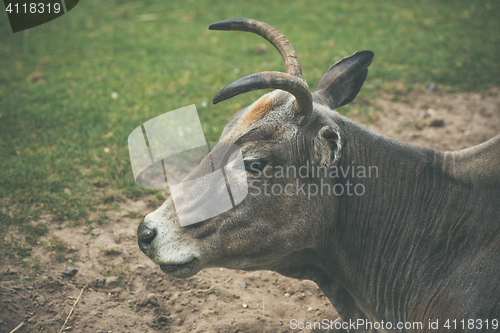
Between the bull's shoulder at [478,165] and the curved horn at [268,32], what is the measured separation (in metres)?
1.27

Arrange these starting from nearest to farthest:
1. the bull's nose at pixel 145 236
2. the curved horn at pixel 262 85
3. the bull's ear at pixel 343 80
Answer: the curved horn at pixel 262 85 < the bull's nose at pixel 145 236 < the bull's ear at pixel 343 80

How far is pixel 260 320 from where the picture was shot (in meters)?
3.56

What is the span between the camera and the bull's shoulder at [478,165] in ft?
8.93

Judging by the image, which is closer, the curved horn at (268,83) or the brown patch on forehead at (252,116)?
the curved horn at (268,83)

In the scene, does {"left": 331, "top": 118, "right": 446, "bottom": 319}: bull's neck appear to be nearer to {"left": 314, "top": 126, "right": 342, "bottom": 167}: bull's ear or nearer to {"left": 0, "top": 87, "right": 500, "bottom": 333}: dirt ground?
{"left": 314, "top": 126, "right": 342, "bottom": 167}: bull's ear

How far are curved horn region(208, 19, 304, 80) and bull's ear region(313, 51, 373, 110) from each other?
302mm

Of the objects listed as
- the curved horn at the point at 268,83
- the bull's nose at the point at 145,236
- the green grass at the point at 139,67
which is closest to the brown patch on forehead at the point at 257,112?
the curved horn at the point at 268,83

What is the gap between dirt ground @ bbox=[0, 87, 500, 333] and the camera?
3.39 m

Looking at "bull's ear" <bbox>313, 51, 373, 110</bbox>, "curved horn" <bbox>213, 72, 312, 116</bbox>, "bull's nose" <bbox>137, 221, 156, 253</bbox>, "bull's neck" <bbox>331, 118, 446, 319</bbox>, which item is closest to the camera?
"curved horn" <bbox>213, 72, 312, 116</bbox>

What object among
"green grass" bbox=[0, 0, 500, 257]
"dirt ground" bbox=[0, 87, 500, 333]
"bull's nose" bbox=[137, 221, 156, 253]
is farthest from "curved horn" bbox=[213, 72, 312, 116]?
"green grass" bbox=[0, 0, 500, 257]

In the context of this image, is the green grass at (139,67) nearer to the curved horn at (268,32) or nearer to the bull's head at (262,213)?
the bull's head at (262,213)

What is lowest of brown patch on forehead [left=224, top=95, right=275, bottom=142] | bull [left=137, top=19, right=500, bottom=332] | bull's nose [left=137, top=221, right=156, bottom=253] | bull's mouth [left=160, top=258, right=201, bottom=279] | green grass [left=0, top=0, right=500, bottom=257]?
green grass [left=0, top=0, right=500, bottom=257]

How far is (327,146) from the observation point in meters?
2.60

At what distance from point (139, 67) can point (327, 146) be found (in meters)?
6.93
